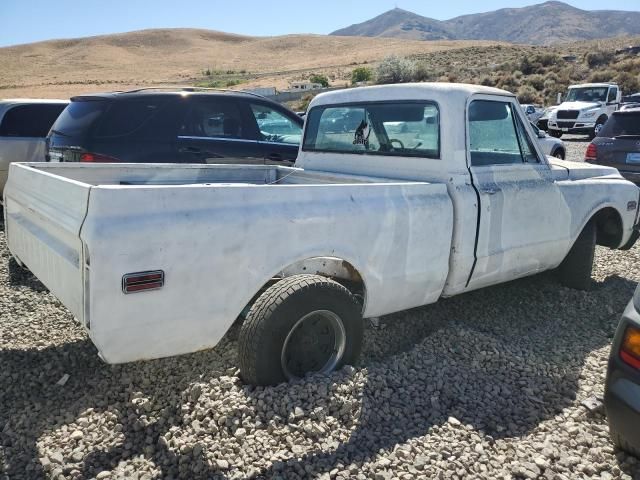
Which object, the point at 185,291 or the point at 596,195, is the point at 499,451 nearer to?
Answer: the point at 185,291

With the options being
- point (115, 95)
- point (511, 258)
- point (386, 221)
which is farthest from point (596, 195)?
point (115, 95)

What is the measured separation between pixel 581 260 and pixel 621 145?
14.1ft

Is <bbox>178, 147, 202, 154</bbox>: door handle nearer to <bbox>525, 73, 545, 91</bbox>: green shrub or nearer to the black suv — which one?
the black suv

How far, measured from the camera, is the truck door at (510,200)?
382 cm

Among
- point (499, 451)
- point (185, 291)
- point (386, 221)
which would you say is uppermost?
point (386, 221)

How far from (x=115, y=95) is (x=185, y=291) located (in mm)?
4173

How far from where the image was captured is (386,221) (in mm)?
3254

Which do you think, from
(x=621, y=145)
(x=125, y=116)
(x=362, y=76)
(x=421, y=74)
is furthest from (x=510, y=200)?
(x=362, y=76)

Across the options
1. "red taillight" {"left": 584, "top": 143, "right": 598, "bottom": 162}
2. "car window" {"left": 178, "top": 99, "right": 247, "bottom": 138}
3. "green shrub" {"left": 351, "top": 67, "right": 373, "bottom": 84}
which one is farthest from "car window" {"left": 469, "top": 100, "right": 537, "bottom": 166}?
"green shrub" {"left": 351, "top": 67, "right": 373, "bottom": 84}

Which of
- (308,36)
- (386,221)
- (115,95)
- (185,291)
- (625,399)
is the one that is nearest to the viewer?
(625,399)

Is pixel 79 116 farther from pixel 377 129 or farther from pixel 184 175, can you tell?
pixel 377 129

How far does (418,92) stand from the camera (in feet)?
13.3

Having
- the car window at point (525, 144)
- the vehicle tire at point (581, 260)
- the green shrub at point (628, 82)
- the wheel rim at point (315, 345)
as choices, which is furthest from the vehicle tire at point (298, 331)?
the green shrub at point (628, 82)

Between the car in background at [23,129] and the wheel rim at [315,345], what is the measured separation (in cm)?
620
